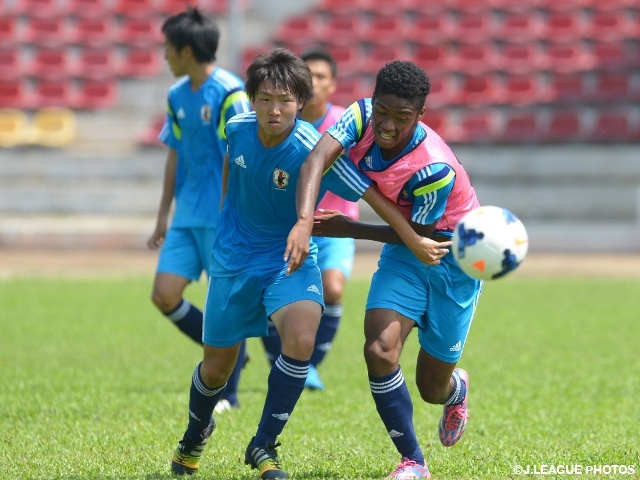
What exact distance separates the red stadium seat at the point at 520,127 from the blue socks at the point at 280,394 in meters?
15.7

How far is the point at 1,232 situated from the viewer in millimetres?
18938

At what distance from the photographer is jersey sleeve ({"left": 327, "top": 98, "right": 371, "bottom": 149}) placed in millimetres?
4723

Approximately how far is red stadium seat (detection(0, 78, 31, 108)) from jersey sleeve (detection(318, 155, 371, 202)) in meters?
18.8

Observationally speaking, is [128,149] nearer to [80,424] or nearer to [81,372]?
[81,372]

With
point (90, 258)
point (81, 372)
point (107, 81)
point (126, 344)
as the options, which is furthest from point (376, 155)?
point (107, 81)

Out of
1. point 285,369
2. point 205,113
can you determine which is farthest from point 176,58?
point 285,369

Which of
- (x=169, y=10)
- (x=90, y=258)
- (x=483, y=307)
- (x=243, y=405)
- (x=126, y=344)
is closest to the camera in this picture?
(x=243, y=405)

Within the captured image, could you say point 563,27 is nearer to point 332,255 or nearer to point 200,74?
point 332,255

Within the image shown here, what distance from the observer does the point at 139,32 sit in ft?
76.8

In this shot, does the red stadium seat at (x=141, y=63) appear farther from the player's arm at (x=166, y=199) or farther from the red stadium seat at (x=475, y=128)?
the player's arm at (x=166, y=199)

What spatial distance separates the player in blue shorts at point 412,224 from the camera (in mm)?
4633

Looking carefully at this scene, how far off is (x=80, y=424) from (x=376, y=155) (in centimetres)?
256

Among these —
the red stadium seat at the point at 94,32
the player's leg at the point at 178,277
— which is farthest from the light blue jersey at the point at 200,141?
the red stadium seat at the point at 94,32

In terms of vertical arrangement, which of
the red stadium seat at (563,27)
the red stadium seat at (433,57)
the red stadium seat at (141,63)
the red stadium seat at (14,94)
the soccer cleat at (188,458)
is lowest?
the red stadium seat at (14,94)
